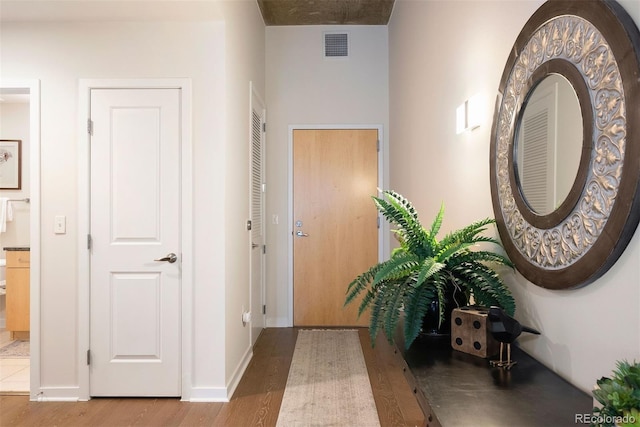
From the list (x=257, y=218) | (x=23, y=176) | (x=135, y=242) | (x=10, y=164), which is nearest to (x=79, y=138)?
(x=135, y=242)

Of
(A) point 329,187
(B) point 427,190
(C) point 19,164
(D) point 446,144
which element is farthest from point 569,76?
(C) point 19,164

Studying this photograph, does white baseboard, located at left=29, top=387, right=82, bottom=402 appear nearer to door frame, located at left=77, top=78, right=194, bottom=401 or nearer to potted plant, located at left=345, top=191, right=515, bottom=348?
door frame, located at left=77, top=78, right=194, bottom=401

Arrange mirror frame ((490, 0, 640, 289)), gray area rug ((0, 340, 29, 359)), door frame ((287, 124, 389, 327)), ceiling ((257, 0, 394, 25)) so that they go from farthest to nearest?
door frame ((287, 124, 389, 327)), ceiling ((257, 0, 394, 25)), gray area rug ((0, 340, 29, 359)), mirror frame ((490, 0, 640, 289))

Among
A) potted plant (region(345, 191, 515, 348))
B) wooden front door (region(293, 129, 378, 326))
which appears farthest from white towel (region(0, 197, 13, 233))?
potted plant (region(345, 191, 515, 348))

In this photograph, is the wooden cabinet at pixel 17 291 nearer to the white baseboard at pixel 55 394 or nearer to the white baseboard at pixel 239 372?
the white baseboard at pixel 55 394

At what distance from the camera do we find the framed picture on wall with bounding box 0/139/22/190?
4.30 meters

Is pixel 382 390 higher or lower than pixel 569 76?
lower

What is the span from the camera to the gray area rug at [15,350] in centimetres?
332

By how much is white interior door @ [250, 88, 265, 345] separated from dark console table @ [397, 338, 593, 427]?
7.76 feet

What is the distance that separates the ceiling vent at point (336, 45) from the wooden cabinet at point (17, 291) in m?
3.46

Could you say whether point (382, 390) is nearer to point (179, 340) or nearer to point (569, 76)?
point (179, 340)

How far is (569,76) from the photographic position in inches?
42.2

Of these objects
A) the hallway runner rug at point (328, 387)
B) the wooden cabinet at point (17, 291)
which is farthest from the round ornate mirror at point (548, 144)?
the wooden cabinet at point (17, 291)

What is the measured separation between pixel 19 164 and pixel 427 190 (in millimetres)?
4295
